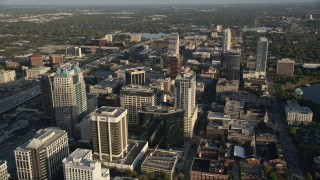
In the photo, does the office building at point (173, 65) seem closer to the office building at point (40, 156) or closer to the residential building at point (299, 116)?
the residential building at point (299, 116)

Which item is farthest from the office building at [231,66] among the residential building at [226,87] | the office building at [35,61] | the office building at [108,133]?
the office building at [35,61]

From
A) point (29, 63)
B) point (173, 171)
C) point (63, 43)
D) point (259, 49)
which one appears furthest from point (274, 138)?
point (63, 43)

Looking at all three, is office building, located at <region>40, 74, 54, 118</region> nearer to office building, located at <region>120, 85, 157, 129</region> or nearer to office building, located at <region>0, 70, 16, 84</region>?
office building, located at <region>120, 85, 157, 129</region>

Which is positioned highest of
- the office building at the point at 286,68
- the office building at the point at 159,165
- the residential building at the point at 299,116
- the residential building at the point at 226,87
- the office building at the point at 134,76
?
the office building at the point at 134,76

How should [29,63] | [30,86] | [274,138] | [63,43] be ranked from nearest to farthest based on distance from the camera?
1. [274,138]
2. [30,86]
3. [29,63]
4. [63,43]

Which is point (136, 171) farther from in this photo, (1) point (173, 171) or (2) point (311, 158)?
(2) point (311, 158)

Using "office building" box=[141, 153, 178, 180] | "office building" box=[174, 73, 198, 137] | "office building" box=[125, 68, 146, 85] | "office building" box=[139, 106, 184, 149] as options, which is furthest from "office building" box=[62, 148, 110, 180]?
"office building" box=[125, 68, 146, 85]
